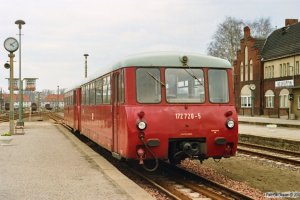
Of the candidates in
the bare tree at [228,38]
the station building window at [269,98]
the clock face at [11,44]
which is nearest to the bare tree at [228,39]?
the bare tree at [228,38]

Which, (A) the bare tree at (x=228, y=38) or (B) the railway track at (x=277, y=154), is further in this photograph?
(A) the bare tree at (x=228, y=38)

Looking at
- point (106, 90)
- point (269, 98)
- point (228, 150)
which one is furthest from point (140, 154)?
point (269, 98)

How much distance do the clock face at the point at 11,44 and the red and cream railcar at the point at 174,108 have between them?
12.8 metres

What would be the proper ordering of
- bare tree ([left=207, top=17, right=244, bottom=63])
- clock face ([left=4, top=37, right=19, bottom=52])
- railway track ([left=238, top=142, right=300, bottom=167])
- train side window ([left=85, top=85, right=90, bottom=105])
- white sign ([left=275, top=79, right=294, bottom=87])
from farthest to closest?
bare tree ([left=207, top=17, right=244, bottom=63]), white sign ([left=275, top=79, right=294, bottom=87]), clock face ([left=4, top=37, right=19, bottom=52]), train side window ([left=85, top=85, right=90, bottom=105]), railway track ([left=238, top=142, right=300, bottom=167])

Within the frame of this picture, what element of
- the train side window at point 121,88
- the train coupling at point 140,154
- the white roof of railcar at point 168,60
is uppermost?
the white roof of railcar at point 168,60

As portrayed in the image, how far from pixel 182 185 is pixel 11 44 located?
48.1 feet

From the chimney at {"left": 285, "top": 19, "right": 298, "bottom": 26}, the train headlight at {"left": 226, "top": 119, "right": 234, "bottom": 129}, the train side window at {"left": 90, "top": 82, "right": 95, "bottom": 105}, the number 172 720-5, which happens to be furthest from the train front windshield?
the chimney at {"left": 285, "top": 19, "right": 298, "bottom": 26}

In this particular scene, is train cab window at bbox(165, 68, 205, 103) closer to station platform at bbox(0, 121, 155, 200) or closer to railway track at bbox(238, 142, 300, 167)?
station platform at bbox(0, 121, 155, 200)

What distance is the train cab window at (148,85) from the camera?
10.5 m

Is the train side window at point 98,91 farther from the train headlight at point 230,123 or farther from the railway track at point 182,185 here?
the train headlight at point 230,123

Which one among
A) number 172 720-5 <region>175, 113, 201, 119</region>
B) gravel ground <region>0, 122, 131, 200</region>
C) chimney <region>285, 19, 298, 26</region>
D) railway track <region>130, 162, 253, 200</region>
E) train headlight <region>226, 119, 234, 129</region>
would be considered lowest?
railway track <region>130, 162, 253, 200</region>

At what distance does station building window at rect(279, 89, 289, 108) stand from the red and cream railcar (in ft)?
139

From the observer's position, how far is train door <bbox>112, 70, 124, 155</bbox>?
1095cm

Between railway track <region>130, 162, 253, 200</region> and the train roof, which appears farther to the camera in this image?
the train roof
